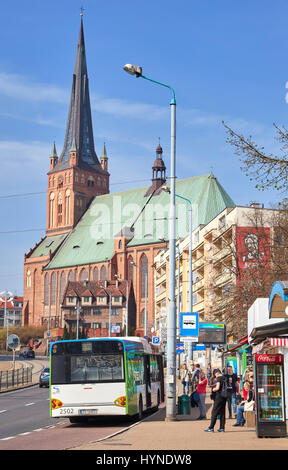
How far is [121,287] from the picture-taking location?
Answer: 129 m

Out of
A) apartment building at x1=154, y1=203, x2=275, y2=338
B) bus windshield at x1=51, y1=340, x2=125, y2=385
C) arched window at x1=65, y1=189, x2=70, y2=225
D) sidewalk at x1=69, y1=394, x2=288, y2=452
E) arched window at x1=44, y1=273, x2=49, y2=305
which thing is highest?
arched window at x1=65, y1=189, x2=70, y2=225

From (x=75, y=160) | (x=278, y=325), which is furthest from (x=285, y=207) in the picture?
(x=75, y=160)

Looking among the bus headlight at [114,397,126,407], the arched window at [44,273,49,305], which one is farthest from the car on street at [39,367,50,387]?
the arched window at [44,273,49,305]

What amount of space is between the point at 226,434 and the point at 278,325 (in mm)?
4219

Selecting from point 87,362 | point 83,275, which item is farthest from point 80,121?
point 87,362

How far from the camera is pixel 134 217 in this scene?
13512 cm

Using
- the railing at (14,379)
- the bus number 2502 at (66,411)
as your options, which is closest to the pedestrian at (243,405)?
the bus number 2502 at (66,411)

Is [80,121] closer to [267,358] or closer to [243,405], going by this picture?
[243,405]

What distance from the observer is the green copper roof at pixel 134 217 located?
396 feet

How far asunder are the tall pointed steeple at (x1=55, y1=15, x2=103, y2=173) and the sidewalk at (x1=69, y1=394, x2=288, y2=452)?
12988 centimetres

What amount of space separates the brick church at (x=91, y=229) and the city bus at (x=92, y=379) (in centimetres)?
9526

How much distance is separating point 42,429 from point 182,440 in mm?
6468

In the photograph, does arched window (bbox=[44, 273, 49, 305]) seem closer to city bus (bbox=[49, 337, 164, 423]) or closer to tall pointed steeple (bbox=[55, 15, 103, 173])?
tall pointed steeple (bbox=[55, 15, 103, 173])

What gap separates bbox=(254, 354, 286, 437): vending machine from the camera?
16.1 metres
